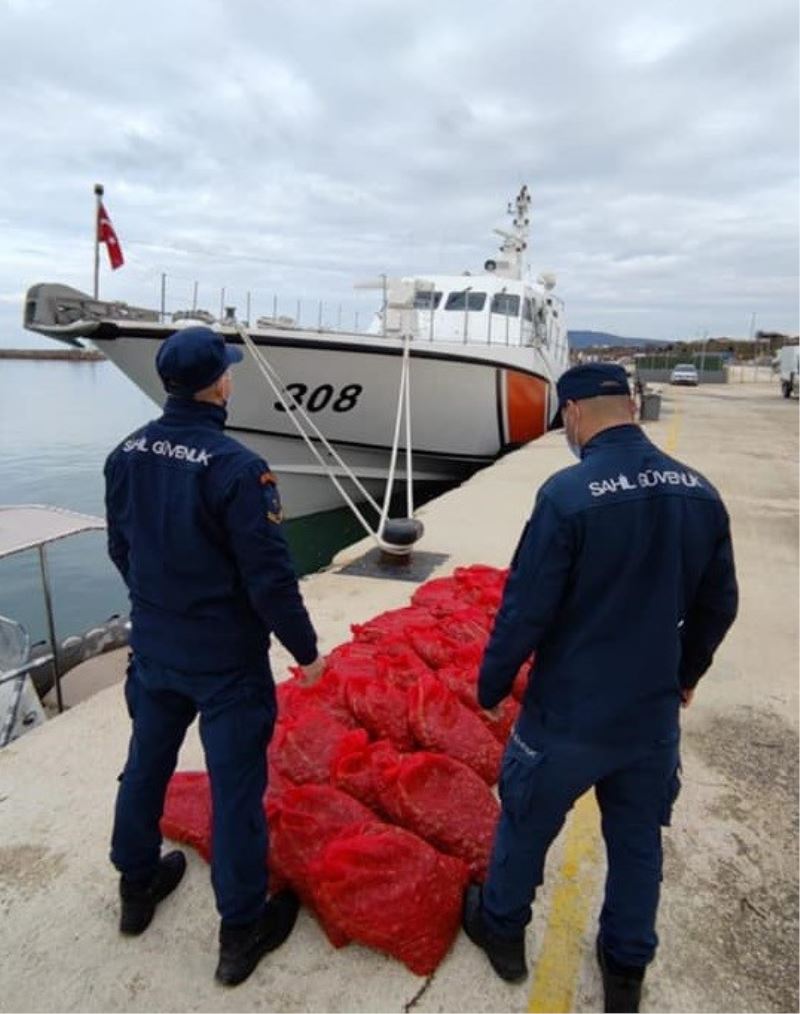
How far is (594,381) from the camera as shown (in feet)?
6.18

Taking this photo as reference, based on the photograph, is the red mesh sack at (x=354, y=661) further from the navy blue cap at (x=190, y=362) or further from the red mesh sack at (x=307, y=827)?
the navy blue cap at (x=190, y=362)

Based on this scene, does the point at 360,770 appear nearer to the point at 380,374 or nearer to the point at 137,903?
the point at 137,903

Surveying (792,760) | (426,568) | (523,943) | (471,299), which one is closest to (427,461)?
(471,299)

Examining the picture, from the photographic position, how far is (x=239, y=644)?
2.02 metres

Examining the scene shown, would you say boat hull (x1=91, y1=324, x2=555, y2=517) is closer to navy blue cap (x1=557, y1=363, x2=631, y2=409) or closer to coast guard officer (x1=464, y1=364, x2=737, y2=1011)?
navy blue cap (x1=557, y1=363, x2=631, y2=409)

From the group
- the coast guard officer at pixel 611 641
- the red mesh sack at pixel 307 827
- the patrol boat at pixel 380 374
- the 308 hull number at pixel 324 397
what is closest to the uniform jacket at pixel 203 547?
the coast guard officer at pixel 611 641

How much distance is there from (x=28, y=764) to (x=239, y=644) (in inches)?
75.6

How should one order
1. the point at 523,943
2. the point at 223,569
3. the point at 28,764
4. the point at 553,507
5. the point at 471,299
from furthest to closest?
the point at 471,299 → the point at 28,764 → the point at 523,943 → the point at 223,569 → the point at 553,507

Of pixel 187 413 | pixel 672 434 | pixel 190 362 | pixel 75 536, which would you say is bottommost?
pixel 75 536

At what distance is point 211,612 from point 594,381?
1.23 meters

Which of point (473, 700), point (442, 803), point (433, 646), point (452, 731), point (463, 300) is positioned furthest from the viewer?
point (463, 300)

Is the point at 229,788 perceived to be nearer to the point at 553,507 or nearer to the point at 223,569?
the point at 223,569

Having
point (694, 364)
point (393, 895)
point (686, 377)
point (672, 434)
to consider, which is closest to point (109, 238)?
point (393, 895)

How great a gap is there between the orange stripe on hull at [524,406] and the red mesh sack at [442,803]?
9751 millimetres
